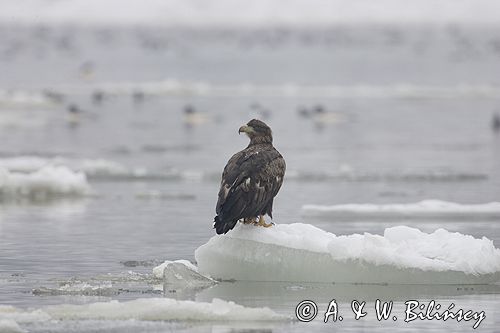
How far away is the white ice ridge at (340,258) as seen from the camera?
1117 centimetres

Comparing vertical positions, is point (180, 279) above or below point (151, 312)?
above

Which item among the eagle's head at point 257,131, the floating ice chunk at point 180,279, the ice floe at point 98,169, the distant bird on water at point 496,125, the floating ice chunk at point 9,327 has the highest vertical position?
the distant bird on water at point 496,125

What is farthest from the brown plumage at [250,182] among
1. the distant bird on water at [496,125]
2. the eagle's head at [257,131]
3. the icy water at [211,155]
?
the distant bird on water at [496,125]

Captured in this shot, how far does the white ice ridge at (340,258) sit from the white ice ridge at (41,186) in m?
6.89

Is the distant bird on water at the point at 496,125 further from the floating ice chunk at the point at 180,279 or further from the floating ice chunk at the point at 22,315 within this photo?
the floating ice chunk at the point at 22,315

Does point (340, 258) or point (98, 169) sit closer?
point (340, 258)

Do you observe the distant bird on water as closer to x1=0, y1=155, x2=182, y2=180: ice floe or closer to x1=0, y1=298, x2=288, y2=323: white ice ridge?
x1=0, y1=155, x2=182, y2=180: ice floe

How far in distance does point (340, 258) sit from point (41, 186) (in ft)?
25.4

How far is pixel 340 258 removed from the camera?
11.2 meters

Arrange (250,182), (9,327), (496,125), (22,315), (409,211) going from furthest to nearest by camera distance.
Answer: (496,125)
(409,211)
(250,182)
(22,315)
(9,327)


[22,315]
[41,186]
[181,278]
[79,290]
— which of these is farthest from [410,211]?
[22,315]

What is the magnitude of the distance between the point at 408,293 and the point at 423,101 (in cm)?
3000

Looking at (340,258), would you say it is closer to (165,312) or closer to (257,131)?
(257,131)

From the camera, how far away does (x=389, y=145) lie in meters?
27.1
